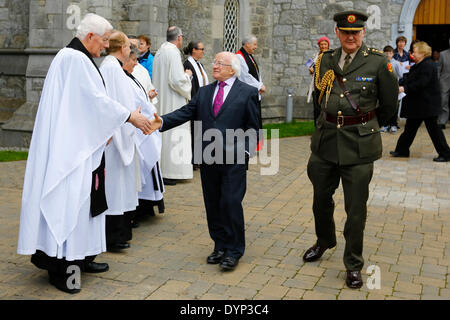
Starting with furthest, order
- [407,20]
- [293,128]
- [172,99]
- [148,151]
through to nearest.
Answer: [407,20] < [293,128] < [172,99] < [148,151]

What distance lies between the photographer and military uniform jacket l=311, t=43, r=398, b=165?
15.1 ft

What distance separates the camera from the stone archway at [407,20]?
15.0 meters

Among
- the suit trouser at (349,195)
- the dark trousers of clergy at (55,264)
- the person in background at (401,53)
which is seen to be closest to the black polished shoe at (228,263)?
the suit trouser at (349,195)

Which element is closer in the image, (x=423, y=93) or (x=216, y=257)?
(x=216, y=257)

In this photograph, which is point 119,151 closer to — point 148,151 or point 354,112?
point 148,151

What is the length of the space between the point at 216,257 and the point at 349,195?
4.01ft

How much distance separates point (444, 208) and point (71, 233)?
4.50 meters

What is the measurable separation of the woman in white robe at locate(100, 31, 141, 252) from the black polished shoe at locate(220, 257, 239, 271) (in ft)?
3.41

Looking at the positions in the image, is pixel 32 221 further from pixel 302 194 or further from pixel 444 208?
pixel 444 208

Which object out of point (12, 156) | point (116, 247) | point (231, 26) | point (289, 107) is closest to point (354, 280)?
point (116, 247)

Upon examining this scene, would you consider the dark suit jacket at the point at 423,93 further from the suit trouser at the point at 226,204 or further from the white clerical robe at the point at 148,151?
the suit trouser at the point at 226,204

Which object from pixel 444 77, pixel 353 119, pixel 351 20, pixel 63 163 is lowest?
pixel 63 163

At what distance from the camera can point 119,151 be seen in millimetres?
5410

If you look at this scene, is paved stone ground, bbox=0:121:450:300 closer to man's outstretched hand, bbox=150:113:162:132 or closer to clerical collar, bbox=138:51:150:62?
man's outstretched hand, bbox=150:113:162:132
